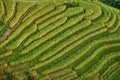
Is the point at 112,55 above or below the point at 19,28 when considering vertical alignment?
below

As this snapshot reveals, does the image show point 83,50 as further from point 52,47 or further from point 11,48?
point 11,48

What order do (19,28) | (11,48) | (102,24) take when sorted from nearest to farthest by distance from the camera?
(11,48) → (19,28) → (102,24)

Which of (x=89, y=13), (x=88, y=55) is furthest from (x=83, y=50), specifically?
(x=89, y=13)

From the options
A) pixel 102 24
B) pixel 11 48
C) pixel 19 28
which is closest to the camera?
pixel 11 48

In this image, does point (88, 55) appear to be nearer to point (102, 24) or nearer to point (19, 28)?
point (102, 24)

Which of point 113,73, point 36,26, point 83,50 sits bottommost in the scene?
point 113,73

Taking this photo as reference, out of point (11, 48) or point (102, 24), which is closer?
point (11, 48)
